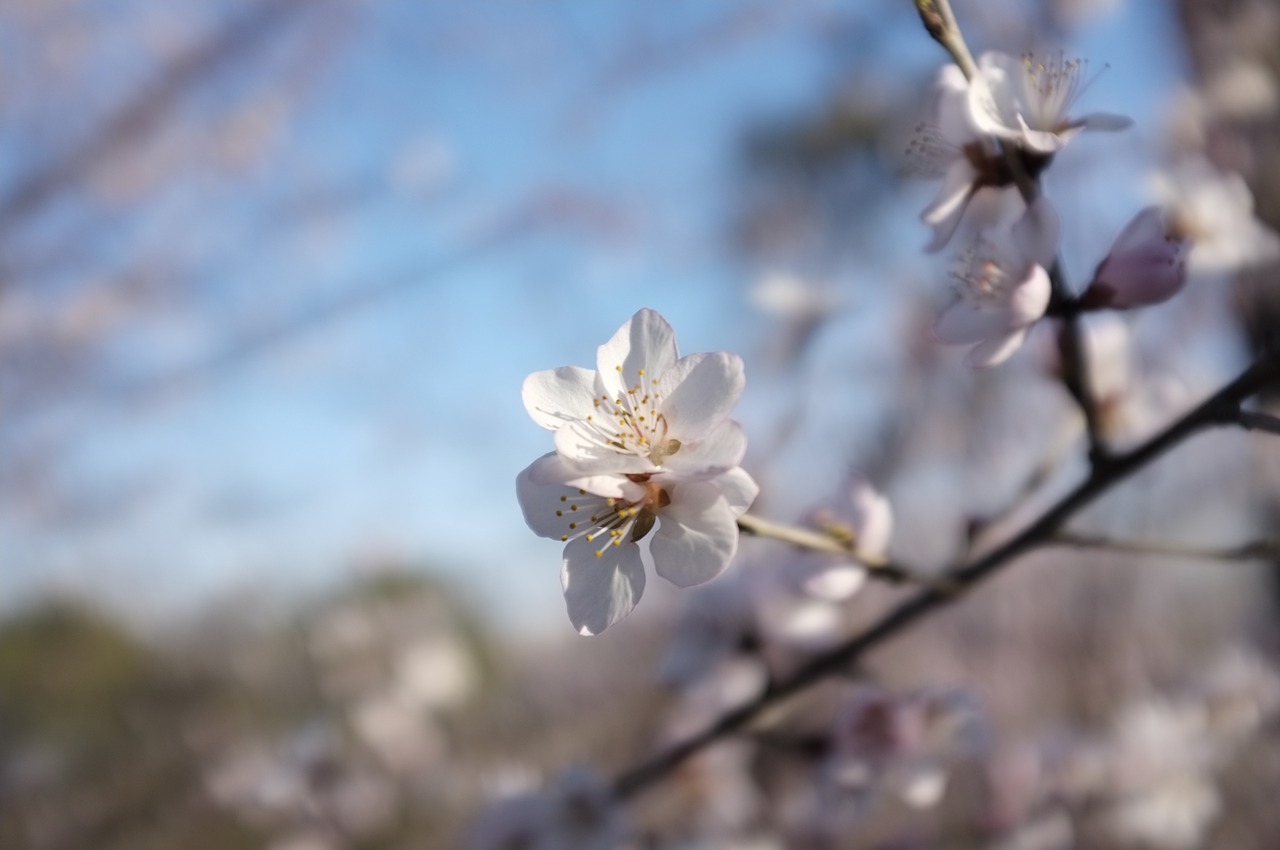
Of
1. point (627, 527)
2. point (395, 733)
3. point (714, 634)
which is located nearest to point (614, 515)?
point (627, 527)

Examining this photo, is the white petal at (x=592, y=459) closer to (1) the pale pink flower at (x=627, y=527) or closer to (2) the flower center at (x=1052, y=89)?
(1) the pale pink flower at (x=627, y=527)

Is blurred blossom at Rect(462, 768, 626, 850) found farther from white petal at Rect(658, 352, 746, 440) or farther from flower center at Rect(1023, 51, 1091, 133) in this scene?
flower center at Rect(1023, 51, 1091, 133)

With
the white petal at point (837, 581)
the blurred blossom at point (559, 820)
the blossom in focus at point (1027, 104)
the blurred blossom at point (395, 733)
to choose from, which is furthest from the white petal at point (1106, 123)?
the blurred blossom at point (395, 733)

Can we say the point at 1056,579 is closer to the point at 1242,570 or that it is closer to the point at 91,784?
the point at 1242,570

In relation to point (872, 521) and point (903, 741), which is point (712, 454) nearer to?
point (872, 521)

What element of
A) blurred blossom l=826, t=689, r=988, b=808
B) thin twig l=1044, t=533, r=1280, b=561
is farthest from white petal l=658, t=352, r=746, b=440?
blurred blossom l=826, t=689, r=988, b=808

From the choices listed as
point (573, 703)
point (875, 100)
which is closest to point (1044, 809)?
point (573, 703)
